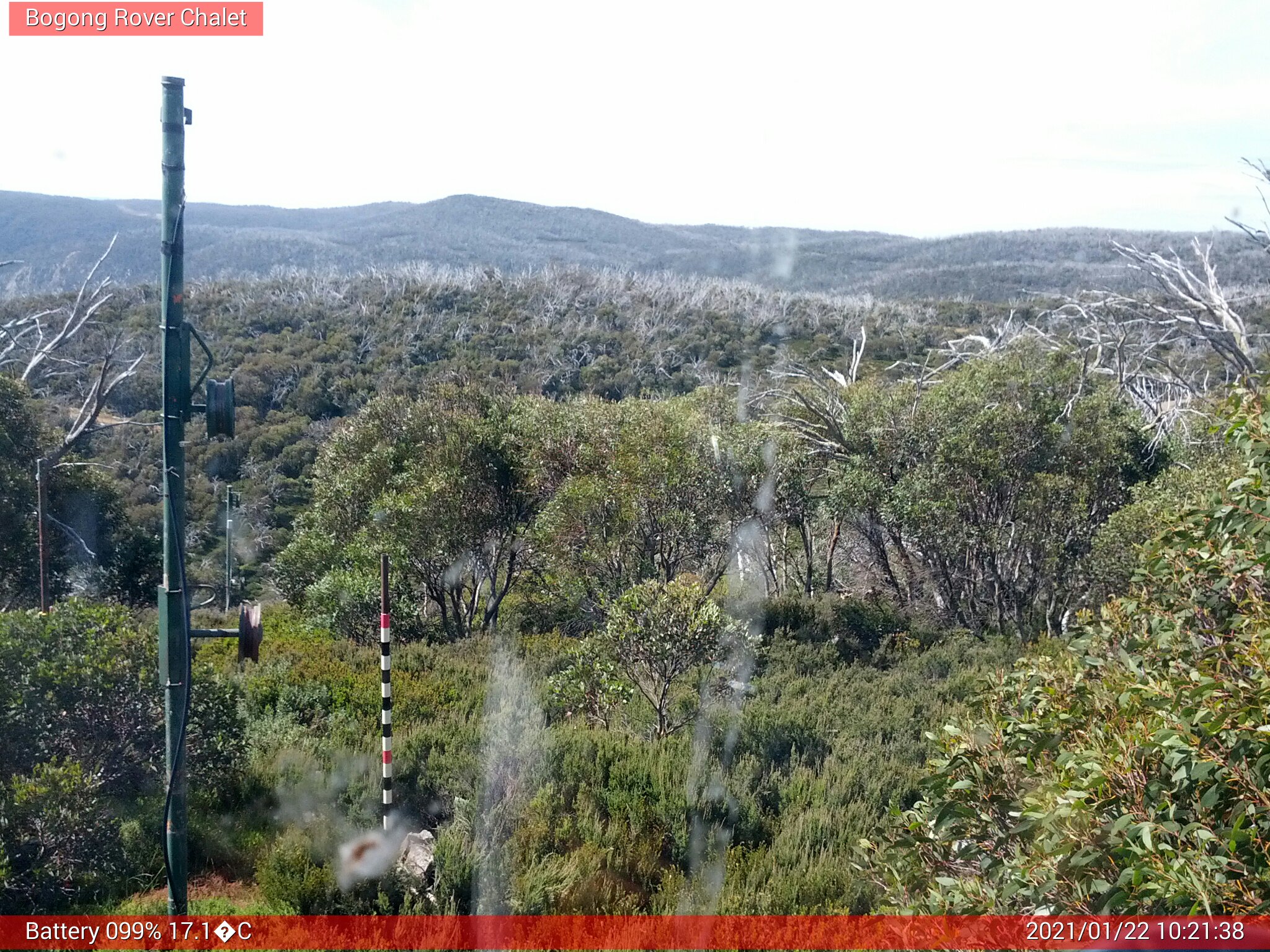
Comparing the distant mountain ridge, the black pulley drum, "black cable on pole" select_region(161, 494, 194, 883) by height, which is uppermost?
the distant mountain ridge

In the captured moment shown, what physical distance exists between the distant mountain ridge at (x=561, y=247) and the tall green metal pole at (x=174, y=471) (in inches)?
718

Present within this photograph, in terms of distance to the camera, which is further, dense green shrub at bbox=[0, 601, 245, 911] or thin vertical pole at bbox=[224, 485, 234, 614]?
thin vertical pole at bbox=[224, 485, 234, 614]

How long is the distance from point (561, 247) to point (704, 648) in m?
63.0

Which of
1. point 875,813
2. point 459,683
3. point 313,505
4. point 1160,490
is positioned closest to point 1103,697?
point 875,813

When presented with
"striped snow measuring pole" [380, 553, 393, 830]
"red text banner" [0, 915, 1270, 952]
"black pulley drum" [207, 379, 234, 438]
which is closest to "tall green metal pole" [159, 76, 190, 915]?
"black pulley drum" [207, 379, 234, 438]

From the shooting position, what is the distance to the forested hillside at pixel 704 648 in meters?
3.20

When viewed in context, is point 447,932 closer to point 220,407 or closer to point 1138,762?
point 220,407

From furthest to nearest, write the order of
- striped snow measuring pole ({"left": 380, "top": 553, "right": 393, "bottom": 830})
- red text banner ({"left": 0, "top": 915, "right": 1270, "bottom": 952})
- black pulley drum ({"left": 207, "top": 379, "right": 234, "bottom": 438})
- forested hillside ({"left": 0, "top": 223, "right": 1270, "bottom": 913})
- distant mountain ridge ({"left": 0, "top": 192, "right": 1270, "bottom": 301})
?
1. distant mountain ridge ({"left": 0, "top": 192, "right": 1270, "bottom": 301})
2. striped snow measuring pole ({"left": 380, "top": 553, "right": 393, "bottom": 830})
3. red text banner ({"left": 0, "top": 915, "right": 1270, "bottom": 952})
4. black pulley drum ({"left": 207, "top": 379, "right": 234, "bottom": 438})
5. forested hillside ({"left": 0, "top": 223, "right": 1270, "bottom": 913})

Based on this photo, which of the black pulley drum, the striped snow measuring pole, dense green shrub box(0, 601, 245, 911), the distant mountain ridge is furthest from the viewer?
the distant mountain ridge

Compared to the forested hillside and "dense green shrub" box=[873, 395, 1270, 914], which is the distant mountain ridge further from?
"dense green shrub" box=[873, 395, 1270, 914]

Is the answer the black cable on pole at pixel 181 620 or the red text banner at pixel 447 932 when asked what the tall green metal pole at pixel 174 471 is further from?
the red text banner at pixel 447 932

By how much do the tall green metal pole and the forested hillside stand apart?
1.12 m

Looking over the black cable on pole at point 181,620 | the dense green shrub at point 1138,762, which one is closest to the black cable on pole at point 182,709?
the black cable on pole at point 181,620

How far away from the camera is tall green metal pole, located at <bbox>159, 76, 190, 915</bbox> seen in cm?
338
